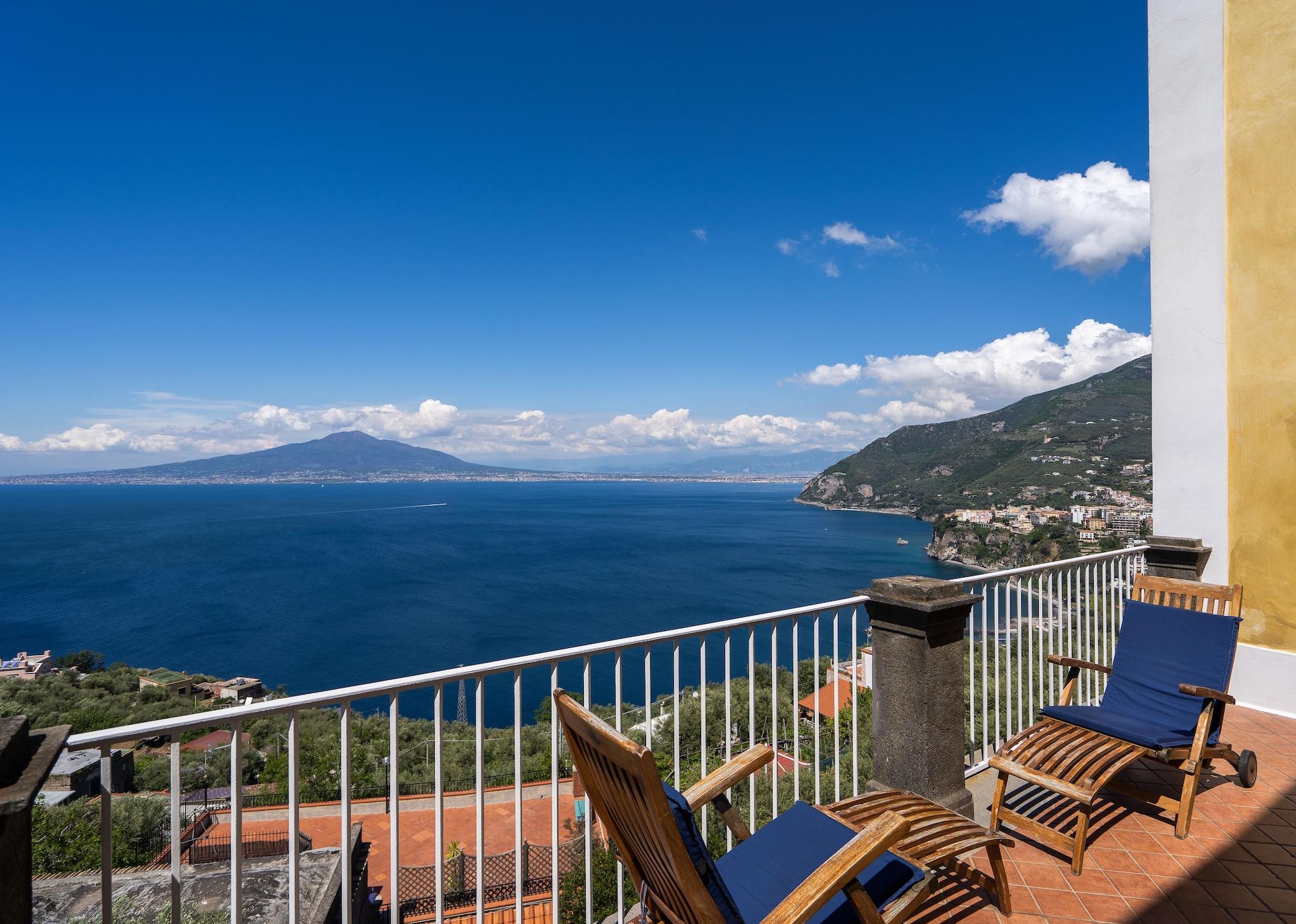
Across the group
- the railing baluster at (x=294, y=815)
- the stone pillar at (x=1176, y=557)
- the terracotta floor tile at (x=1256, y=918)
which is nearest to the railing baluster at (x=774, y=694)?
the railing baluster at (x=294, y=815)

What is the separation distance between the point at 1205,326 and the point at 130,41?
26.8 metres

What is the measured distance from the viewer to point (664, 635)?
241 centimetres

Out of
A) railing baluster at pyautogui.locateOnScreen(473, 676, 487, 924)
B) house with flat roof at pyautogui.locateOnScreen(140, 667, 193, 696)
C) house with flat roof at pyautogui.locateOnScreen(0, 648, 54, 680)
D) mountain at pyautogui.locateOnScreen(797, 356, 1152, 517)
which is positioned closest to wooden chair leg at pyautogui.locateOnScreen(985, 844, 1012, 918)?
railing baluster at pyautogui.locateOnScreen(473, 676, 487, 924)

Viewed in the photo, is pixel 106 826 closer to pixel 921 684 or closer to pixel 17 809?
pixel 17 809

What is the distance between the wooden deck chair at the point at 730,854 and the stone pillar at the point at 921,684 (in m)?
1.00

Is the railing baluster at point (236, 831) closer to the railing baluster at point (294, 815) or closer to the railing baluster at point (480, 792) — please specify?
the railing baluster at point (294, 815)

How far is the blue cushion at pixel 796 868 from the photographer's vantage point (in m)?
1.73

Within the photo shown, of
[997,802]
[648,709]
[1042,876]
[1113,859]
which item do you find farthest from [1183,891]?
[648,709]

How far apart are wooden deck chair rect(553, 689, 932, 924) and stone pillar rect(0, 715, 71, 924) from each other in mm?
963

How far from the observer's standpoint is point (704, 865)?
4.73ft

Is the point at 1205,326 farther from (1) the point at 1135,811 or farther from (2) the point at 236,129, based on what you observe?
(2) the point at 236,129

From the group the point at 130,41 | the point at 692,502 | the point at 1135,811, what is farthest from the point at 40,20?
the point at 692,502

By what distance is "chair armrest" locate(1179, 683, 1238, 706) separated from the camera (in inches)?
115

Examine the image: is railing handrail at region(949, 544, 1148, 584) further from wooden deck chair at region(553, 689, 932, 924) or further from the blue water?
the blue water
